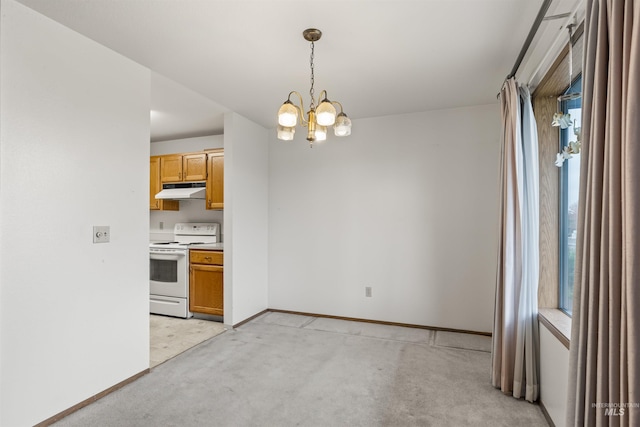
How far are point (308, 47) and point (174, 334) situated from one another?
3.22 meters

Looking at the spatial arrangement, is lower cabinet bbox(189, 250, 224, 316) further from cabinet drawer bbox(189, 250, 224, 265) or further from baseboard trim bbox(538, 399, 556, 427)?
baseboard trim bbox(538, 399, 556, 427)

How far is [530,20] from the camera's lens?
2074 millimetres

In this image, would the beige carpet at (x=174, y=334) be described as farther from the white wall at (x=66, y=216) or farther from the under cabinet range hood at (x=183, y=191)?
the under cabinet range hood at (x=183, y=191)

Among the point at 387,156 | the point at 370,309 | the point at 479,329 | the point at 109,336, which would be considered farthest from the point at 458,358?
the point at 109,336

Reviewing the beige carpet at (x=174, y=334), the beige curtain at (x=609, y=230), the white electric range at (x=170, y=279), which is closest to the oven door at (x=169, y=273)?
the white electric range at (x=170, y=279)

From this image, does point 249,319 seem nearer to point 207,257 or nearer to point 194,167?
point 207,257

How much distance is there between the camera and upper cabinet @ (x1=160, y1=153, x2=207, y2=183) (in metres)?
4.59

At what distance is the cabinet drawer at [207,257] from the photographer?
4.07 meters

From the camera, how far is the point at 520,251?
7.68 feet

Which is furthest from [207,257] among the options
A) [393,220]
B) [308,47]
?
[308,47]

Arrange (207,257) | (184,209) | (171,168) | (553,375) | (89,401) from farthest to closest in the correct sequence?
1. (184,209)
2. (171,168)
3. (207,257)
4. (89,401)
5. (553,375)

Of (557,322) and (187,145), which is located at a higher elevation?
(187,145)

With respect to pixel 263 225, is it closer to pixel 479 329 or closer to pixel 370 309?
pixel 370 309

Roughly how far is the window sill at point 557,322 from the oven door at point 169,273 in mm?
3758
